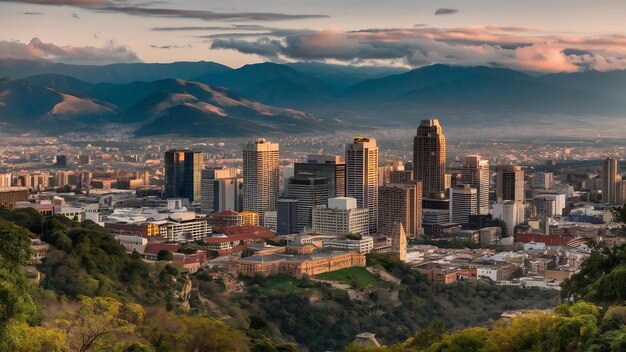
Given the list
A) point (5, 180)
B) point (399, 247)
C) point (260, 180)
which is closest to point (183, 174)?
point (5, 180)

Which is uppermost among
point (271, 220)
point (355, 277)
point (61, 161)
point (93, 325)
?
point (93, 325)

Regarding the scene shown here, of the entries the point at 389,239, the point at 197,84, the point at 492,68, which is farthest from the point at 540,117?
the point at 389,239

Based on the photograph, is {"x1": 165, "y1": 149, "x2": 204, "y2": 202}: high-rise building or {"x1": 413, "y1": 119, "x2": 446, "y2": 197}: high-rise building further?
{"x1": 165, "y1": 149, "x2": 204, "y2": 202}: high-rise building

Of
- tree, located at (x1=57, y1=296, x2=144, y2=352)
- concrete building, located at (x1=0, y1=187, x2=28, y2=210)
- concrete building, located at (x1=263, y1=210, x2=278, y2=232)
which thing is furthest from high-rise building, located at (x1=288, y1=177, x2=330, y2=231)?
tree, located at (x1=57, y1=296, x2=144, y2=352)

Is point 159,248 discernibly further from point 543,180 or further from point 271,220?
point 543,180

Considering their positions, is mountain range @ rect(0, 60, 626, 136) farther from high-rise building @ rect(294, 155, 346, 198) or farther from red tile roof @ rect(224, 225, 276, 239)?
red tile roof @ rect(224, 225, 276, 239)

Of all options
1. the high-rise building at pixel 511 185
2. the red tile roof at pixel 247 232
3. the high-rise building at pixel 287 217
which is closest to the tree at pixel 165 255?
the red tile roof at pixel 247 232
